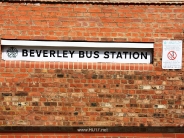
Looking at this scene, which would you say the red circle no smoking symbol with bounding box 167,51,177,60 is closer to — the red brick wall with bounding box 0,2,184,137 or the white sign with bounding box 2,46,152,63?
the red brick wall with bounding box 0,2,184,137

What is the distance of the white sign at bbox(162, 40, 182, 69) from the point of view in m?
5.52

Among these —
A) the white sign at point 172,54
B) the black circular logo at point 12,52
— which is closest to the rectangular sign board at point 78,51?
the black circular logo at point 12,52

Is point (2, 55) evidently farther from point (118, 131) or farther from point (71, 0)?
point (118, 131)

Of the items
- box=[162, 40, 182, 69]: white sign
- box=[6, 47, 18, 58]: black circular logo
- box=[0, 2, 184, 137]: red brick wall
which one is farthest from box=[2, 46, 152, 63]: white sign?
box=[162, 40, 182, 69]: white sign

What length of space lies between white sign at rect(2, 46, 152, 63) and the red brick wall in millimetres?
108

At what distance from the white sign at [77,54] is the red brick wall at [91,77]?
108 millimetres

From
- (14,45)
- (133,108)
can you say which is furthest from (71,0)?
(133,108)

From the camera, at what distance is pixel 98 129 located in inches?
219

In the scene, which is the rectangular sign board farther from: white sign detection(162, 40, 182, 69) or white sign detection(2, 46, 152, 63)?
white sign detection(162, 40, 182, 69)

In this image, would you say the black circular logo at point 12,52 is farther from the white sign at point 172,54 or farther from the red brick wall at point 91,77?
the white sign at point 172,54

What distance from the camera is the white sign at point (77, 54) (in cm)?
555

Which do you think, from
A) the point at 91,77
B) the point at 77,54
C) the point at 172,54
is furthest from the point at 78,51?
the point at 172,54

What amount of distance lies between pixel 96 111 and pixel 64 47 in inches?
52.9

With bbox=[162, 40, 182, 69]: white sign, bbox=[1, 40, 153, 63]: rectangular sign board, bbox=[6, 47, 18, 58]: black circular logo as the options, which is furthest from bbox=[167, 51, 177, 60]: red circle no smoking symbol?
bbox=[6, 47, 18, 58]: black circular logo
